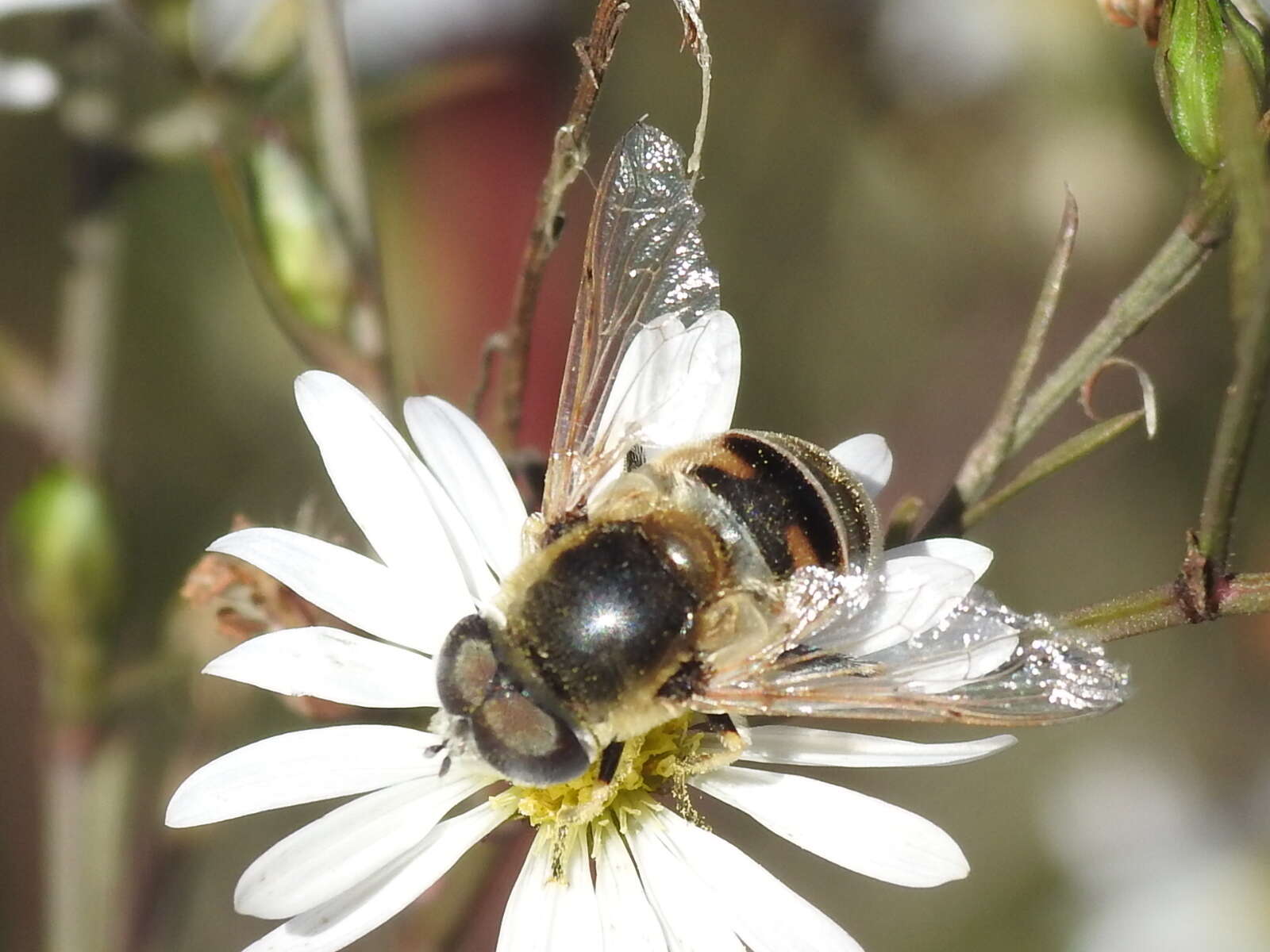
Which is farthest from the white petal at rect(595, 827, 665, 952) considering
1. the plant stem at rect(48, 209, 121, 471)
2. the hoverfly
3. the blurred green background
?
the blurred green background

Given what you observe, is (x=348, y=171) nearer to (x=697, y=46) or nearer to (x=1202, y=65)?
(x=697, y=46)

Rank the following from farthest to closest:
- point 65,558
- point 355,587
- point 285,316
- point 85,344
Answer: point 85,344 → point 65,558 → point 285,316 → point 355,587

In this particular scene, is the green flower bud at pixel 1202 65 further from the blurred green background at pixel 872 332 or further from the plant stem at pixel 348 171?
the blurred green background at pixel 872 332

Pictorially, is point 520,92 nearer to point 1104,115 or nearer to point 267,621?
point 1104,115

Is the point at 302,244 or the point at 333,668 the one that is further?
the point at 302,244

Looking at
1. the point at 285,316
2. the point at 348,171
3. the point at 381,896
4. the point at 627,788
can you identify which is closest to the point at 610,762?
the point at 627,788
